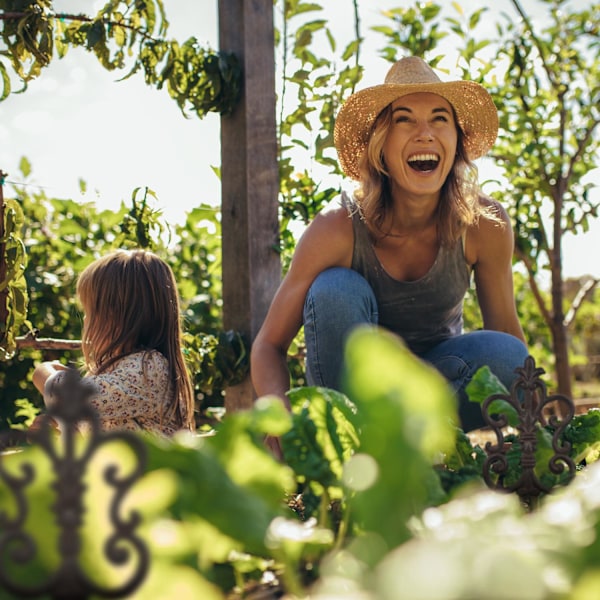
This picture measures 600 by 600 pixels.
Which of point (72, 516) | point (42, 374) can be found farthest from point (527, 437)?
point (42, 374)

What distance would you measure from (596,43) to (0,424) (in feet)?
10.0

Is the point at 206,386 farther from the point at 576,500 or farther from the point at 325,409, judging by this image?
the point at 576,500

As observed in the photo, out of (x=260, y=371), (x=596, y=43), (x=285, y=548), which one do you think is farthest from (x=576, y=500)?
(x=596, y=43)

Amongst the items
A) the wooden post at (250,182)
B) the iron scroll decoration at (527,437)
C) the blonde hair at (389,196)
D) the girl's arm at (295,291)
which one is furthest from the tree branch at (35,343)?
the iron scroll decoration at (527,437)

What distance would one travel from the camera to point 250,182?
2352mm

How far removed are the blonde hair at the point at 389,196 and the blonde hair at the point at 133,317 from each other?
1.93ft

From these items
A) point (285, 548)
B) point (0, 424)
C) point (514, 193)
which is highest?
point (514, 193)

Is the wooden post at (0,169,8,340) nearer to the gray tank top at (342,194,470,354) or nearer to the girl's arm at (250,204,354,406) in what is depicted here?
the girl's arm at (250,204,354,406)

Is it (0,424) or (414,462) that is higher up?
(414,462)

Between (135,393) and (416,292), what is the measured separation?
750 mm

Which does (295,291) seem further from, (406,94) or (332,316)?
(406,94)

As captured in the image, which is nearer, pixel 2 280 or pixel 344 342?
pixel 344 342

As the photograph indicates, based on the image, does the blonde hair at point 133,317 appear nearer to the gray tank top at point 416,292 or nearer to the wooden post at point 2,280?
the wooden post at point 2,280

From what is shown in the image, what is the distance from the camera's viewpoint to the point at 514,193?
352cm
